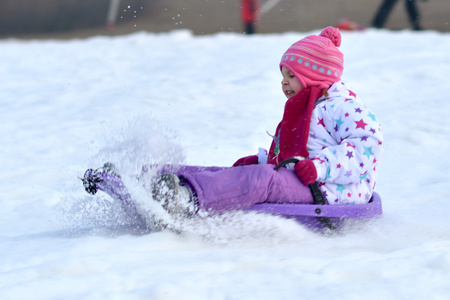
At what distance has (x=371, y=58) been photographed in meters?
6.31

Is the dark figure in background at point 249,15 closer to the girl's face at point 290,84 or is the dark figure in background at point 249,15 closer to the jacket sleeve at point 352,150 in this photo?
the girl's face at point 290,84

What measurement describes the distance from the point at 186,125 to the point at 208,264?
8.52 feet

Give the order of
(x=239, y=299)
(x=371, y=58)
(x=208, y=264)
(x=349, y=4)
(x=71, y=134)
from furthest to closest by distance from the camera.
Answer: (x=349, y=4)
(x=371, y=58)
(x=71, y=134)
(x=208, y=264)
(x=239, y=299)

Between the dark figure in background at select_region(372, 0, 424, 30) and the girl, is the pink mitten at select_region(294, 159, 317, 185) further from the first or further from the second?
the dark figure in background at select_region(372, 0, 424, 30)

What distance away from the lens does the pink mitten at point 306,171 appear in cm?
228

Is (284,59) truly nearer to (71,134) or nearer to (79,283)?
(79,283)

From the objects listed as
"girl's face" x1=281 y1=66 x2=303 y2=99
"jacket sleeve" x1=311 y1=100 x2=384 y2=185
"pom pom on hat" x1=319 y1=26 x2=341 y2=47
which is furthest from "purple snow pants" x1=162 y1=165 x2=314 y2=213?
"pom pom on hat" x1=319 y1=26 x2=341 y2=47

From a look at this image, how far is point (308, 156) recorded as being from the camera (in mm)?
2398

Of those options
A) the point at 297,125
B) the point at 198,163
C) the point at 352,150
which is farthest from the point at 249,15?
the point at 352,150

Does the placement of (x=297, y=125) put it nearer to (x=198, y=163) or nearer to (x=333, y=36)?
(x=333, y=36)

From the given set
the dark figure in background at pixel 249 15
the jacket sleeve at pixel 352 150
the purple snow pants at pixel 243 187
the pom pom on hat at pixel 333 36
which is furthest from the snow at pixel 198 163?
the dark figure in background at pixel 249 15

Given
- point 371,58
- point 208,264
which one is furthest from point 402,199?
point 371,58

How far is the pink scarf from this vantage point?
2398mm

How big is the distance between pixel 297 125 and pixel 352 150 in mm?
249
